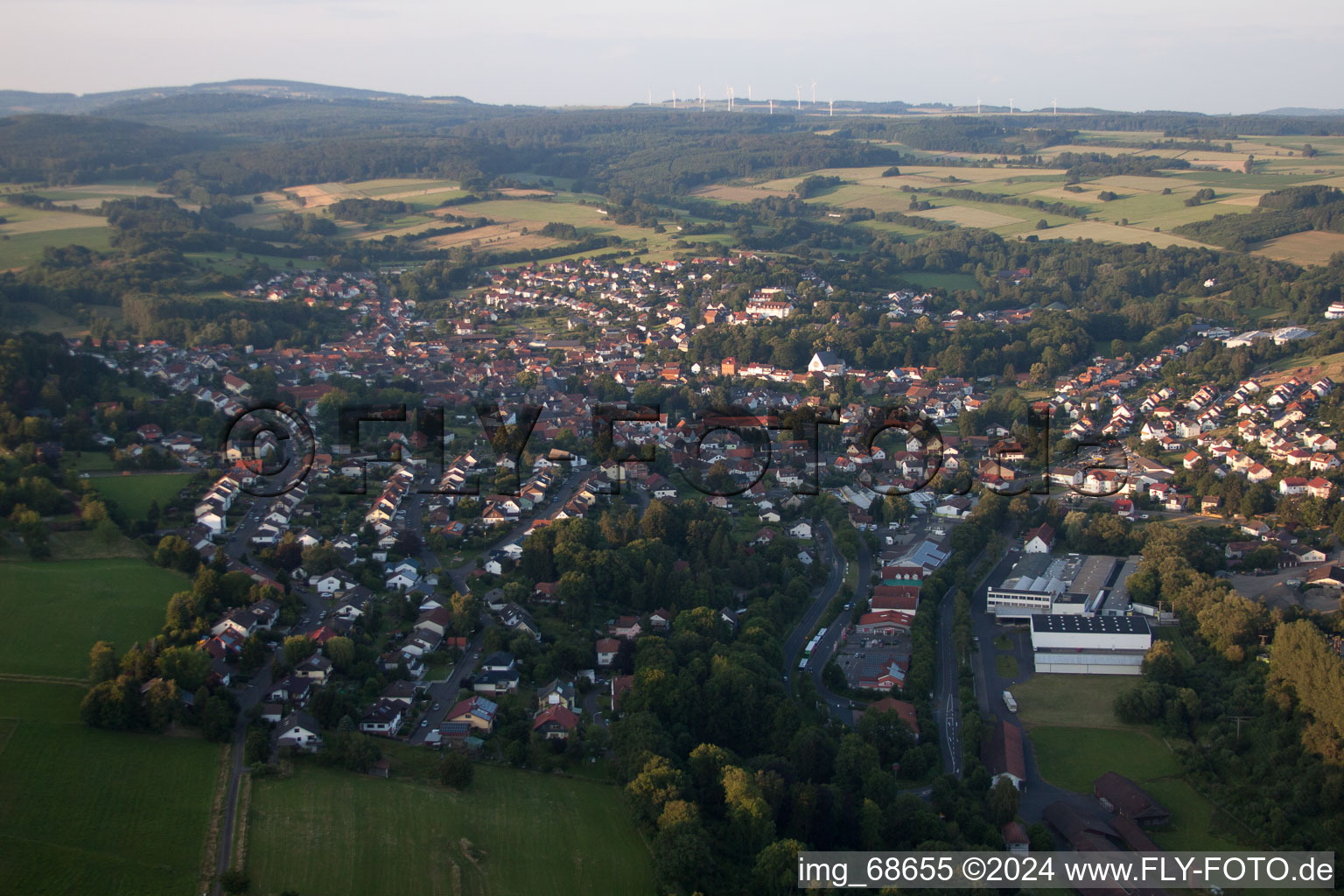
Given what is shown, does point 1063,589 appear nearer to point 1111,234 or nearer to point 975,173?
point 1111,234

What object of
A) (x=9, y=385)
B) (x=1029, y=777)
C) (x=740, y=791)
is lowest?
(x=1029, y=777)

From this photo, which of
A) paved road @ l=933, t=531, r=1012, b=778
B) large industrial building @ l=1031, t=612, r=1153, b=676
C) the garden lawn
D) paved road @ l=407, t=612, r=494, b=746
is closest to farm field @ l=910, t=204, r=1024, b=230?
paved road @ l=933, t=531, r=1012, b=778

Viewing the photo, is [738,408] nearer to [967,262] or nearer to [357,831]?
[357,831]

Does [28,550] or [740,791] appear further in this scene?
[28,550]

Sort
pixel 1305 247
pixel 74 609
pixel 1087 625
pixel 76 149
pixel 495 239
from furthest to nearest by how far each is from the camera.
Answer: pixel 76 149
pixel 495 239
pixel 1305 247
pixel 1087 625
pixel 74 609

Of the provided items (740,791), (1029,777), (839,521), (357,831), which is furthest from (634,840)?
(839,521)

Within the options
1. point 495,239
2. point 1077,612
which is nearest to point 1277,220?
point 495,239

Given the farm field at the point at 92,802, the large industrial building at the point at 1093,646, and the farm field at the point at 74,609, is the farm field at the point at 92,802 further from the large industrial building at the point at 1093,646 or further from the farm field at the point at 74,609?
the large industrial building at the point at 1093,646
